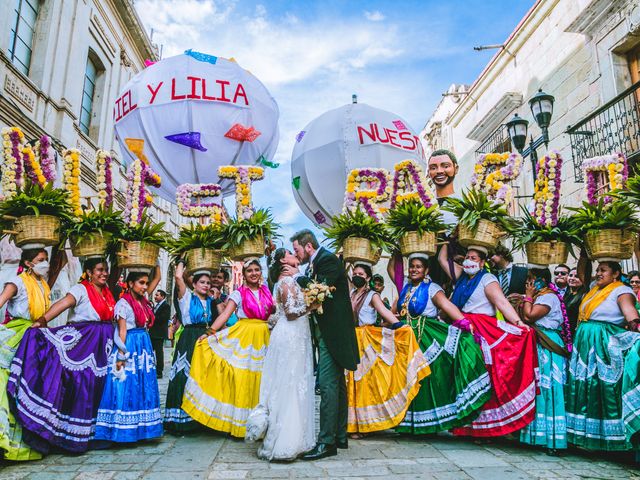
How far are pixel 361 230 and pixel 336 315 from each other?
1.19 meters

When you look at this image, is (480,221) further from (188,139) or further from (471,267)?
(188,139)

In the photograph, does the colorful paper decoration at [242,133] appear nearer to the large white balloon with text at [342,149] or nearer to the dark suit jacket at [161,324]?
the large white balloon with text at [342,149]

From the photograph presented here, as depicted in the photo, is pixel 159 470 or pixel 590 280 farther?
pixel 590 280

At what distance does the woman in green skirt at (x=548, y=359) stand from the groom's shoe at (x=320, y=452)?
1760 millimetres

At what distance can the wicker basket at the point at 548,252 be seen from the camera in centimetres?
478

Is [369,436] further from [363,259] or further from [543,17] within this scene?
[543,17]

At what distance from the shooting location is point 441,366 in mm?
4746

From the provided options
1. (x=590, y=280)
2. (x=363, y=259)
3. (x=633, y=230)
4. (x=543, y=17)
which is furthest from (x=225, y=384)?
(x=543, y=17)

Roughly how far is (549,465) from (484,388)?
83 cm

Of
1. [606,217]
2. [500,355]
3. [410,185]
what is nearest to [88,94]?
[410,185]

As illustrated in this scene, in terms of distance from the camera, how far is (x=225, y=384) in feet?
15.9

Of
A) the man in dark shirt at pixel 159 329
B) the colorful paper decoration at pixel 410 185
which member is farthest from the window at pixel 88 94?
the colorful paper decoration at pixel 410 185

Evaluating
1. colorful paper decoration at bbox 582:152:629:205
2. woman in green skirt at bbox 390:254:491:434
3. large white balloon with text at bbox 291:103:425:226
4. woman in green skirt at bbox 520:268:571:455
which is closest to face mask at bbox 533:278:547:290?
woman in green skirt at bbox 520:268:571:455

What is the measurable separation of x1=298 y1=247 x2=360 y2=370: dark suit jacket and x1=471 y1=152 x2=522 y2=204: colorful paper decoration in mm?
1994
